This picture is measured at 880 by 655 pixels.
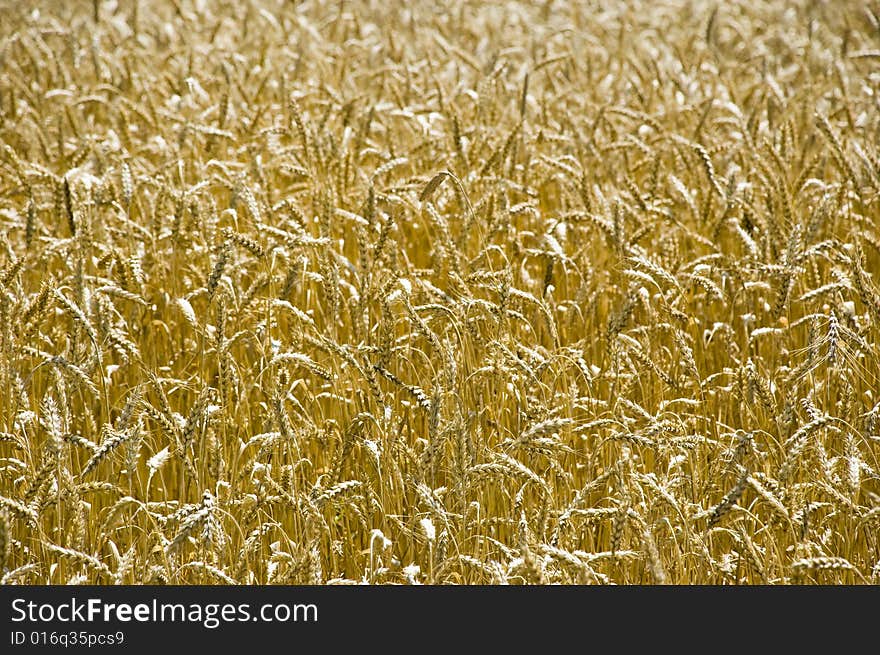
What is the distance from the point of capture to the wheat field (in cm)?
237

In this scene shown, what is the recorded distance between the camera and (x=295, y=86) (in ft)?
21.1

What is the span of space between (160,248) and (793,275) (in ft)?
7.86

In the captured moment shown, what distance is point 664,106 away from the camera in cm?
578

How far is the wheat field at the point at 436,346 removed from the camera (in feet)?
7.77

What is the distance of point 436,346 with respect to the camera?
2467mm

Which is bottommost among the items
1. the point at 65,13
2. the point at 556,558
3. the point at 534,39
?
the point at 556,558

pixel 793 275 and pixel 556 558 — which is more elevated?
pixel 793 275

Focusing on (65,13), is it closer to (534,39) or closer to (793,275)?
(534,39)

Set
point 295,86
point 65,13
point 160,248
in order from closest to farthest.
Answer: point 160,248, point 295,86, point 65,13

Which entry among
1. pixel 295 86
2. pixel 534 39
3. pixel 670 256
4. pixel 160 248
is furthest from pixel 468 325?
pixel 534 39

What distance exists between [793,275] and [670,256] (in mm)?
832

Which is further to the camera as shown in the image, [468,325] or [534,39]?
[534,39]

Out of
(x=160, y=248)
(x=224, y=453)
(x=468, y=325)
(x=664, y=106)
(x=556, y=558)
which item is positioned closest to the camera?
(x=556, y=558)

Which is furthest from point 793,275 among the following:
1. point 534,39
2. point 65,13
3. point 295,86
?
point 65,13
